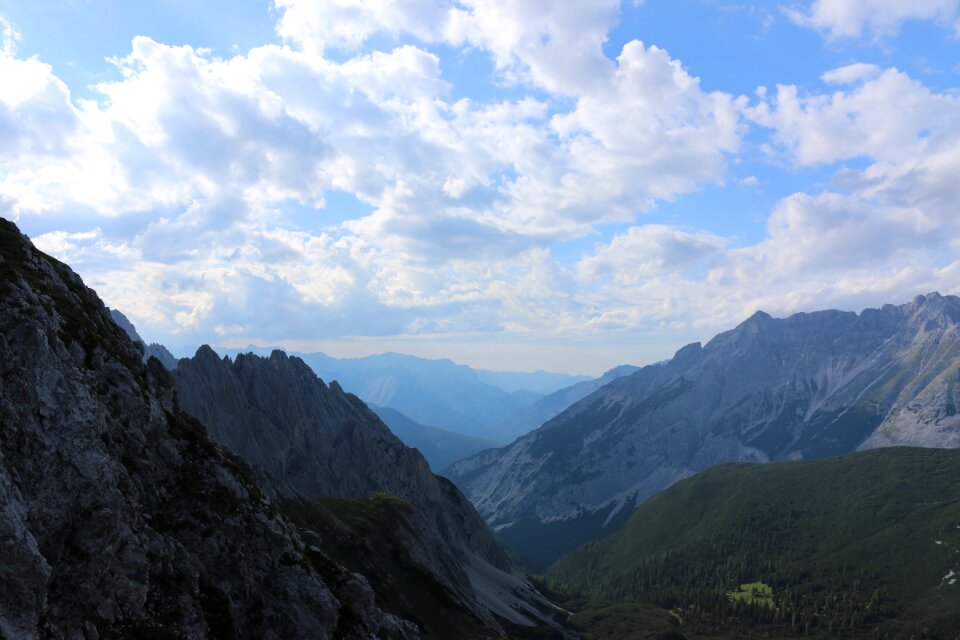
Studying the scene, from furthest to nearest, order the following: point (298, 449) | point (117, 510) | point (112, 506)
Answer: point (298, 449), point (117, 510), point (112, 506)

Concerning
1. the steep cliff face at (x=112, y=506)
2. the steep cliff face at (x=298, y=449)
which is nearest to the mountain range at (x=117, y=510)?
the steep cliff face at (x=112, y=506)

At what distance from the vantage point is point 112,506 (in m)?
39.3

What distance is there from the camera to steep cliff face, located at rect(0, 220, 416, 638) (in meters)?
34.4

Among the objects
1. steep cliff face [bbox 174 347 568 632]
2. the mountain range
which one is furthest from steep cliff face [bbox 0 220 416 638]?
steep cliff face [bbox 174 347 568 632]

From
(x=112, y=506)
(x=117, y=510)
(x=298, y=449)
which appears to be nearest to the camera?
(x=112, y=506)

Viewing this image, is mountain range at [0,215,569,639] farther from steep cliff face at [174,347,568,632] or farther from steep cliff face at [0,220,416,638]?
steep cliff face at [174,347,568,632]

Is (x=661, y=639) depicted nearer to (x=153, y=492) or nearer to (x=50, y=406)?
(x=153, y=492)

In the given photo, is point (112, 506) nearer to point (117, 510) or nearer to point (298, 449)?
point (117, 510)

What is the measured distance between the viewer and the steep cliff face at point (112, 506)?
1353 inches

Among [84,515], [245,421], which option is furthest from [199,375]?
[84,515]

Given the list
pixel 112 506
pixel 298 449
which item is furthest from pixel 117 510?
pixel 298 449

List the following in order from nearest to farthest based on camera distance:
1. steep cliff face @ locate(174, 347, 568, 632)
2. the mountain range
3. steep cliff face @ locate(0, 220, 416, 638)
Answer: steep cliff face @ locate(0, 220, 416, 638), the mountain range, steep cliff face @ locate(174, 347, 568, 632)

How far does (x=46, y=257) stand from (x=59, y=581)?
116ft

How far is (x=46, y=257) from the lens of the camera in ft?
187
